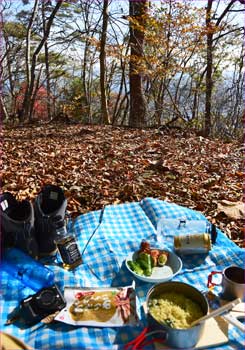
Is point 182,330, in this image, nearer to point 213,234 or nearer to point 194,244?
point 194,244

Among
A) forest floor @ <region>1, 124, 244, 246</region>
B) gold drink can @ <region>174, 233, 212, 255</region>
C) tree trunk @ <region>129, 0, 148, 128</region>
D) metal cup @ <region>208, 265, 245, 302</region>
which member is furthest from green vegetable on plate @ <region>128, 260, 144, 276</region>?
tree trunk @ <region>129, 0, 148, 128</region>

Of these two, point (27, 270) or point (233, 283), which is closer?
point (233, 283)

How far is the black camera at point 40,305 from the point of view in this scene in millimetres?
1272

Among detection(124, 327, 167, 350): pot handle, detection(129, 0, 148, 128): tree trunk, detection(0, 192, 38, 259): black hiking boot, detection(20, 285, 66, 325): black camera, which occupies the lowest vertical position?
detection(124, 327, 167, 350): pot handle

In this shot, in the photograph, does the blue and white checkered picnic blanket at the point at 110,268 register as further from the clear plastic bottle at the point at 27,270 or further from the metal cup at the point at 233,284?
the metal cup at the point at 233,284

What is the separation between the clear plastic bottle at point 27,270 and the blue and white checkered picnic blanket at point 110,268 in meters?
0.03

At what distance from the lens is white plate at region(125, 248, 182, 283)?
1.47 meters

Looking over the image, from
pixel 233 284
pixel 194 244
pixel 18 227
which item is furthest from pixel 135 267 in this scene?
pixel 18 227

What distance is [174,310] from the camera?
1169mm

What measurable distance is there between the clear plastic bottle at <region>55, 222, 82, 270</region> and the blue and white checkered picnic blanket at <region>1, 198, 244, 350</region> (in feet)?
0.14

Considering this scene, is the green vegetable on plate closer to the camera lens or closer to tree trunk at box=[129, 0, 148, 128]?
the camera lens

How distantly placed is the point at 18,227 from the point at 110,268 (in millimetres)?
507

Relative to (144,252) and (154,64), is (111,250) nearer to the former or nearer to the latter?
(144,252)

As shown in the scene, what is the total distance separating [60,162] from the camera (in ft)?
11.7
